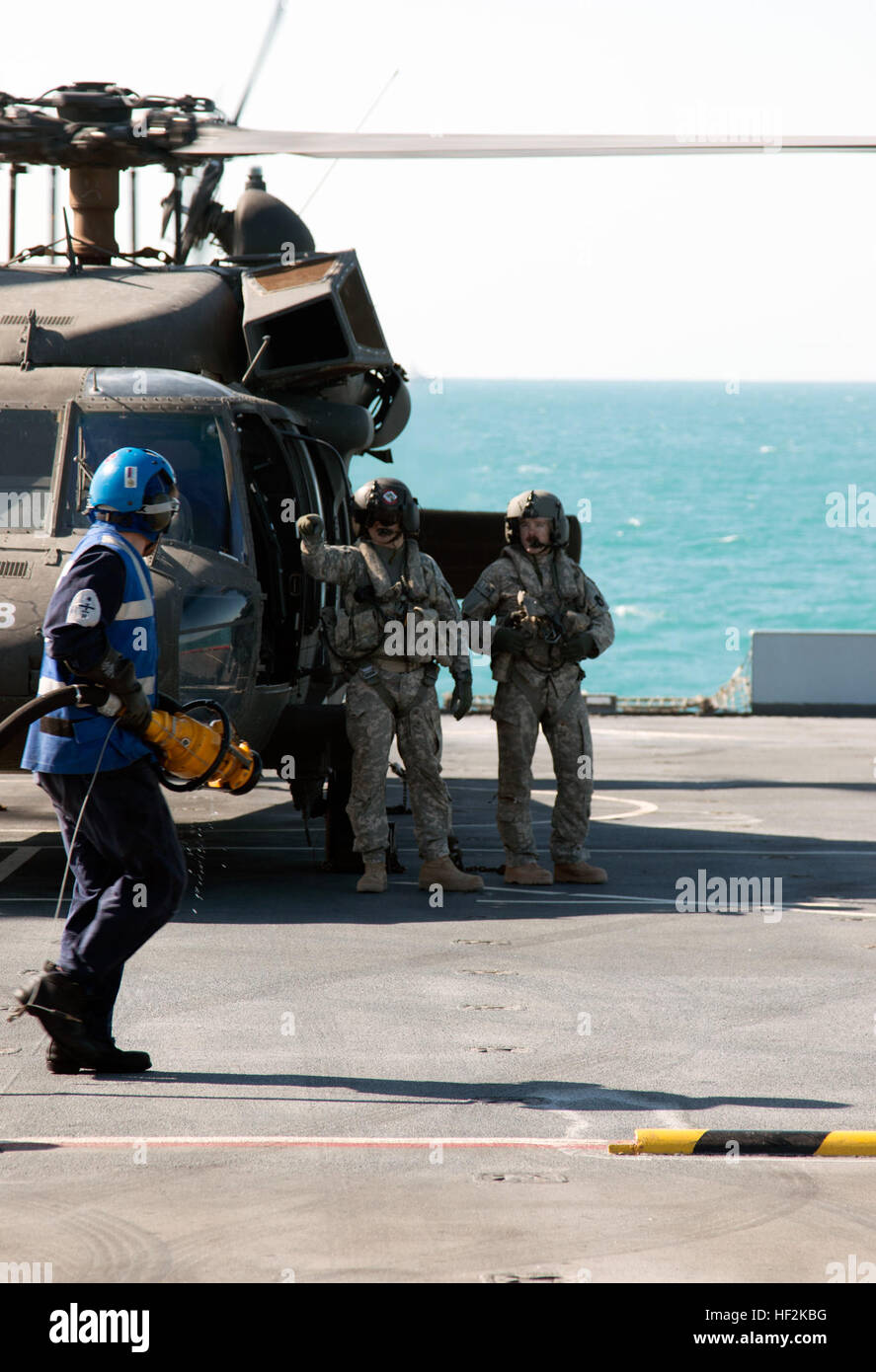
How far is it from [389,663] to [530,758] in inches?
39.5

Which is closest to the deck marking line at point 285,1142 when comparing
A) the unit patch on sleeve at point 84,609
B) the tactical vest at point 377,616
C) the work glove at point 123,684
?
the work glove at point 123,684

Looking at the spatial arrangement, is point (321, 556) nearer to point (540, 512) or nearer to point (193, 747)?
point (540, 512)

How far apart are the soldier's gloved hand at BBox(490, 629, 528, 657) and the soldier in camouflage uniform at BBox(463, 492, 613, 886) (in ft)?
0.05

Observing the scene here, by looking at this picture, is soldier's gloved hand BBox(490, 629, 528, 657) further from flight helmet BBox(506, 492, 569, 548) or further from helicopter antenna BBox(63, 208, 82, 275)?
helicopter antenna BBox(63, 208, 82, 275)

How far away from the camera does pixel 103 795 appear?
563 centimetres

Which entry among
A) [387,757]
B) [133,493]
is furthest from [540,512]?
[133,493]

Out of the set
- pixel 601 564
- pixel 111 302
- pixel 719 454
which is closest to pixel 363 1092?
pixel 111 302

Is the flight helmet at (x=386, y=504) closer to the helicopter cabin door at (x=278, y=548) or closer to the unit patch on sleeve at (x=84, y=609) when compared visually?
the helicopter cabin door at (x=278, y=548)

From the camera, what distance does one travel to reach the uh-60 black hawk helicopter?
8930mm

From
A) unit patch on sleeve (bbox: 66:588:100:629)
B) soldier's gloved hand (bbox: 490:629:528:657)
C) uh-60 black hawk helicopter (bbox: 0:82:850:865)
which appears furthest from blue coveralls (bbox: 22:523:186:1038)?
soldier's gloved hand (bbox: 490:629:528:657)

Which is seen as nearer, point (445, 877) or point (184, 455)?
point (184, 455)

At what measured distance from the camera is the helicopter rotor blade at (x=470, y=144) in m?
8.92

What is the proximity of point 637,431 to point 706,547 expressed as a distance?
252 feet
